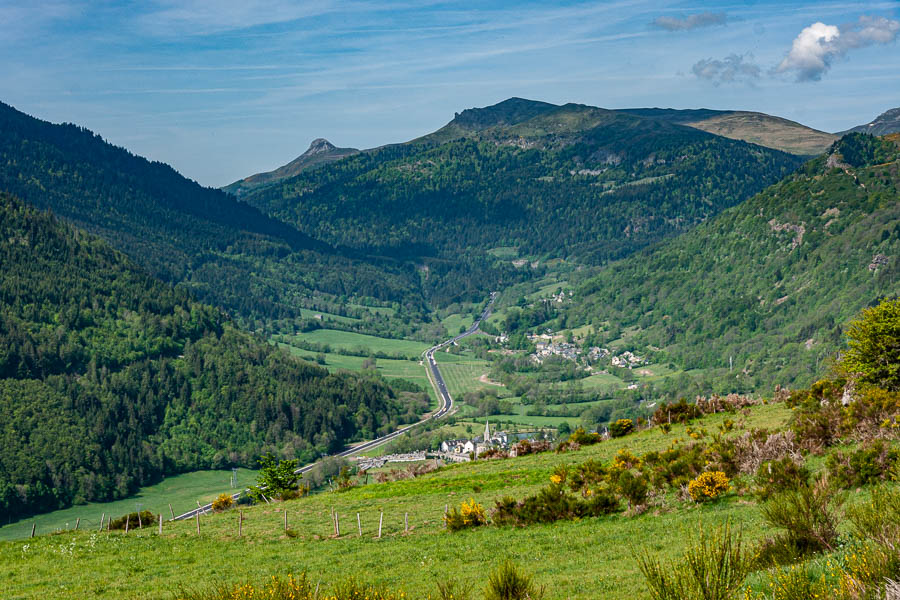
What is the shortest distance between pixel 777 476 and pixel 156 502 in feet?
428

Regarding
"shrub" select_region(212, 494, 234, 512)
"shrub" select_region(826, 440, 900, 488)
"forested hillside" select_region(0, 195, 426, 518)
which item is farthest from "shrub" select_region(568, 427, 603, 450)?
"forested hillside" select_region(0, 195, 426, 518)

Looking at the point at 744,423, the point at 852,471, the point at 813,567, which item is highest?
the point at 813,567

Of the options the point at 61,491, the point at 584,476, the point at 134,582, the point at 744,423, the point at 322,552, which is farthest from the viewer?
the point at 61,491

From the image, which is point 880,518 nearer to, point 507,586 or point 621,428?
point 507,586

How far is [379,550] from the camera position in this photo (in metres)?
31.4

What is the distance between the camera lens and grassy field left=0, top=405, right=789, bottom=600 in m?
24.7

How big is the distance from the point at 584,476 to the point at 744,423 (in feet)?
46.6

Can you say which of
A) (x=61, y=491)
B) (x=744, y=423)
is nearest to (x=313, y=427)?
(x=61, y=491)

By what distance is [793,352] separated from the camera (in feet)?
595

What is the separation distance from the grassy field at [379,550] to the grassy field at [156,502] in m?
84.9

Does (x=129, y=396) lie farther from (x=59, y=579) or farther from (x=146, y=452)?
(x=59, y=579)

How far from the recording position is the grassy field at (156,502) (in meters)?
121

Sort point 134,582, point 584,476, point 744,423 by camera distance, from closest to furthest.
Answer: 1. point 134,582
2. point 584,476
3. point 744,423

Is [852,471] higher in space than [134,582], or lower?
higher
